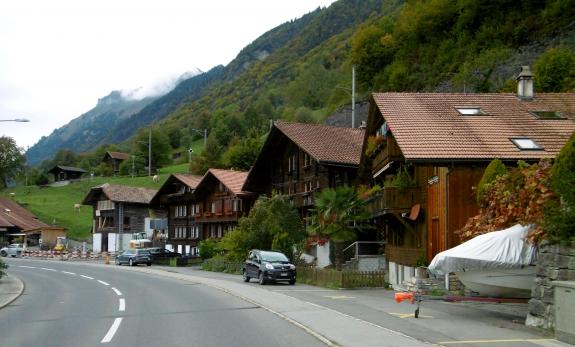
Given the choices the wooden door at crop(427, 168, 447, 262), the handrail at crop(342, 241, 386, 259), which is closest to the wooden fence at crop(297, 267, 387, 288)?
the wooden door at crop(427, 168, 447, 262)

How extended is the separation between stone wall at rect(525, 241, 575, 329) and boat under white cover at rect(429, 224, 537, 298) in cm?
160

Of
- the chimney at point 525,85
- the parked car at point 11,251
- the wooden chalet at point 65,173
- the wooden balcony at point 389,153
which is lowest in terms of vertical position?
the parked car at point 11,251

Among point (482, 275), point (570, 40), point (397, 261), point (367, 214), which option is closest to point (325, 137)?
point (367, 214)

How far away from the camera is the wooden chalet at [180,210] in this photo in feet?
224

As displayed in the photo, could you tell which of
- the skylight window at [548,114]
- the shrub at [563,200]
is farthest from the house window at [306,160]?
the shrub at [563,200]

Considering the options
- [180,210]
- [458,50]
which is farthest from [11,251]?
[458,50]

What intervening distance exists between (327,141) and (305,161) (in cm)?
227

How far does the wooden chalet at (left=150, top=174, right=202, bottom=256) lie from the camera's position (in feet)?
224

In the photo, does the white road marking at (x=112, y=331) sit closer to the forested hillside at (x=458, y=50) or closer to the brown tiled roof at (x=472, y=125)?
the brown tiled roof at (x=472, y=125)

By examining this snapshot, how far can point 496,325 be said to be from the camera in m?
15.7

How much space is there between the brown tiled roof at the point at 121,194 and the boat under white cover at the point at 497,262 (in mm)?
70614

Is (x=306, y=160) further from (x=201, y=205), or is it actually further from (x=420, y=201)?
(x=201, y=205)

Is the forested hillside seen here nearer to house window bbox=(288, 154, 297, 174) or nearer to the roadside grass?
house window bbox=(288, 154, 297, 174)

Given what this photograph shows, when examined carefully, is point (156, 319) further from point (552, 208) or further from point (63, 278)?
point (63, 278)
